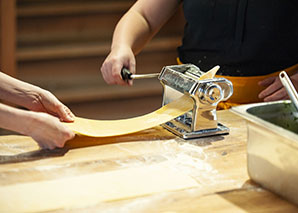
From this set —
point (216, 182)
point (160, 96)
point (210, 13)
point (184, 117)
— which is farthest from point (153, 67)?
point (216, 182)

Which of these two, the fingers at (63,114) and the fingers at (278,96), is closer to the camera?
the fingers at (63,114)

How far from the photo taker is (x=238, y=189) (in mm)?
1301

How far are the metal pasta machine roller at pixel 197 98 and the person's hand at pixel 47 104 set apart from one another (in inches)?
12.4

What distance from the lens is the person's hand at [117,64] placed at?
76.0 inches

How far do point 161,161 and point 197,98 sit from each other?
0.81ft

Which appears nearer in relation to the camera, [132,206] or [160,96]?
[132,206]

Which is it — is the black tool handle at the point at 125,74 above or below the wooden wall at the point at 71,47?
above

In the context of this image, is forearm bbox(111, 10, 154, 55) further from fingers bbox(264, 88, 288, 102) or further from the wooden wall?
the wooden wall

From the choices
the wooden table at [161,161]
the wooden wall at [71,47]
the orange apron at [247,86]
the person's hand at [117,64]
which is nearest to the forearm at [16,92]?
the wooden table at [161,161]

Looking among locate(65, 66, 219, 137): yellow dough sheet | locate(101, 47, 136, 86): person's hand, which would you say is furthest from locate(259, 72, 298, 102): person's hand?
locate(101, 47, 136, 86): person's hand

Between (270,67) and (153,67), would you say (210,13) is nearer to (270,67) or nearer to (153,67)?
(270,67)

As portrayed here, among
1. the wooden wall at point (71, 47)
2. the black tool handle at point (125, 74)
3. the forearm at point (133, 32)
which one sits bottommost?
the wooden wall at point (71, 47)

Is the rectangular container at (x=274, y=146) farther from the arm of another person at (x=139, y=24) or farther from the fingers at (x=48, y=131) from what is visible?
the arm of another person at (x=139, y=24)

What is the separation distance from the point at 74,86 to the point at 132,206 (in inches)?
114
